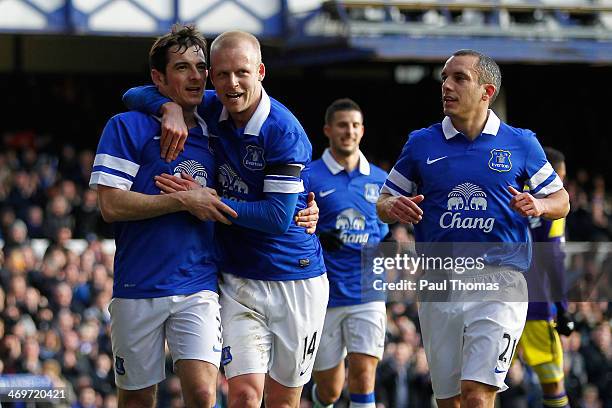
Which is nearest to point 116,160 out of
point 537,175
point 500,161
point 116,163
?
point 116,163

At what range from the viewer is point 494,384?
7.19 metres

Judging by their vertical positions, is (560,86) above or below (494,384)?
above

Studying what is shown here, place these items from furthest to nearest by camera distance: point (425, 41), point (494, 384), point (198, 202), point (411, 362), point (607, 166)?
point (607, 166) → point (425, 41) → point (411, 362) → point (494, 384) → point (198, 202)

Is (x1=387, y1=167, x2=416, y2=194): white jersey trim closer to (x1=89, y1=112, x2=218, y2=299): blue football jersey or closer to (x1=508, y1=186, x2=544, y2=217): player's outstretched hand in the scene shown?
(x1=508, y1=186, x2=544, y2=217): player's outstretched hand

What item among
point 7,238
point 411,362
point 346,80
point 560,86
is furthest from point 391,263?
point 560,86

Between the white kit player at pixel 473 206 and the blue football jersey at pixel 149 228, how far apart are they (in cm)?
121

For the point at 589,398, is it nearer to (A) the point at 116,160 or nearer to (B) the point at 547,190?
(B) the point at 547,190

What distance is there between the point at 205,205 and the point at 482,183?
1669 mm

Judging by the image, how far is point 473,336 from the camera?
7270mm

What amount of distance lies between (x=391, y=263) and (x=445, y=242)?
6.15 feet

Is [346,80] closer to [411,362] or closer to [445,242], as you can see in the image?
[411,362]

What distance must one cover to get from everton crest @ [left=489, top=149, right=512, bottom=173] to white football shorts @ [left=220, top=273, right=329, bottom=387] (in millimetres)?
1238

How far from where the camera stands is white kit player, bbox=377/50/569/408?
732 cm

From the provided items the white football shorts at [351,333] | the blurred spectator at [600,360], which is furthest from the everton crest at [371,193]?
the blurred spectator at [600,360]
